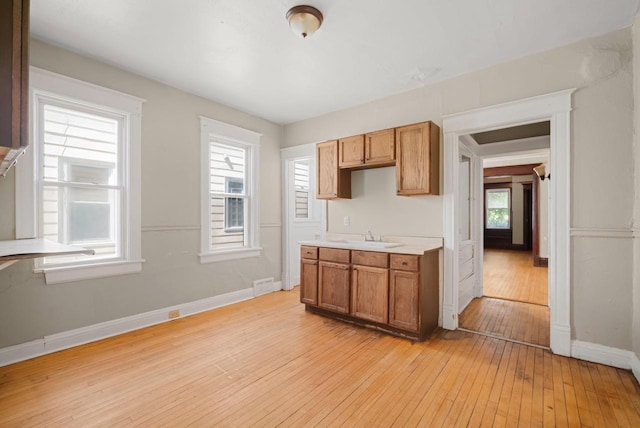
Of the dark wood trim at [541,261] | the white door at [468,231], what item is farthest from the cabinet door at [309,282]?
the dark wood trim at [541,261]

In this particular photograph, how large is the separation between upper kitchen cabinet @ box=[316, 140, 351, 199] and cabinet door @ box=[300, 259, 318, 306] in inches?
36.9

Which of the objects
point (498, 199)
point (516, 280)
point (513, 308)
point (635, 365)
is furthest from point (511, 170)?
point (635, 365)

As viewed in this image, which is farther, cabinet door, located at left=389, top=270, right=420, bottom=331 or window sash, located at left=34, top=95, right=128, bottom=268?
cabinet door, located at left=389, top=270, right=420, bottom=331

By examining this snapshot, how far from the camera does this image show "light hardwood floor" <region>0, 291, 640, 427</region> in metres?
1.84

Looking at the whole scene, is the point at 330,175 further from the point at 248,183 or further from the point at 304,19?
the point at 304,19

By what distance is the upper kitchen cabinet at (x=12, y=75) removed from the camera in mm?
981

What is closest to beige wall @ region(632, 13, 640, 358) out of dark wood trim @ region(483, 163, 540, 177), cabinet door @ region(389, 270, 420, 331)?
cabinet door @ region(389, 270, 420, 331)

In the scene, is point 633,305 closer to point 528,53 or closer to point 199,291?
point 528,53

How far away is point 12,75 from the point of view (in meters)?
1.00

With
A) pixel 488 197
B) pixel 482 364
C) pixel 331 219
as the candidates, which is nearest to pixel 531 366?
pixel 482 364

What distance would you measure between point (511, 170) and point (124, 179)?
9.22m

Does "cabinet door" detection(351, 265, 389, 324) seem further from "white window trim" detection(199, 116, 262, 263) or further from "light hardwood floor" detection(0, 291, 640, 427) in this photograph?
"white window trim" detection(199, 116, 262, 263)

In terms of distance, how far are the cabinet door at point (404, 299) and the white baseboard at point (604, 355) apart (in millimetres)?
1334

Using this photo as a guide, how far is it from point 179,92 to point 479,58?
132 inches
